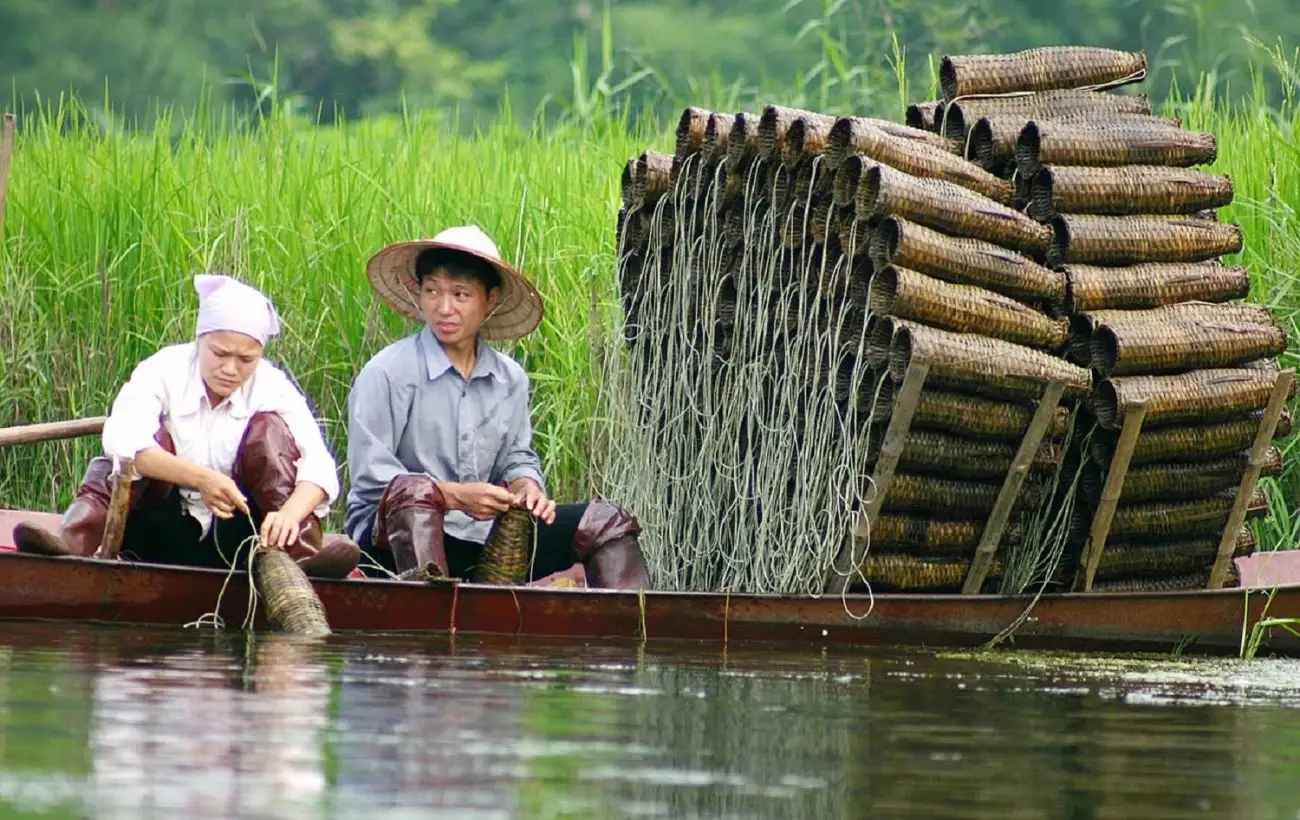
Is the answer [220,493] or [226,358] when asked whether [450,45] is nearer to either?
[226,358]

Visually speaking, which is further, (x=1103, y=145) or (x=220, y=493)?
(x=1103, y=145)

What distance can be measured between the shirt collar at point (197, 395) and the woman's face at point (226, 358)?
1.5 inches

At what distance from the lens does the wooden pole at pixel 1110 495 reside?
7.27 meters

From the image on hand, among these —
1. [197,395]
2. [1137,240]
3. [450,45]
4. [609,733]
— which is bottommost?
[609,733]

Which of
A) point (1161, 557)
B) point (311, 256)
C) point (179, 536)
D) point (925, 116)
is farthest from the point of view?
point (311, 256)

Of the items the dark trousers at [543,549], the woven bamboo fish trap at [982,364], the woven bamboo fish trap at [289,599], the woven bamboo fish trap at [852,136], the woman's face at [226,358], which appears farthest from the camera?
the dark trousers at [543,549]

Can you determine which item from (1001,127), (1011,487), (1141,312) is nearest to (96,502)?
(1011,487)

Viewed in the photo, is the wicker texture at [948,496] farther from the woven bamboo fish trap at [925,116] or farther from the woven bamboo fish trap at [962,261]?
the woven bamboo fish trap at [925,116]

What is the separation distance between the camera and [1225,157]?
10.2 m

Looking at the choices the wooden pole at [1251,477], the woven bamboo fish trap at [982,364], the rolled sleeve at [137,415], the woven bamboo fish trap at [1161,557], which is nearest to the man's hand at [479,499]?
the rolled sleeve at [137,415]

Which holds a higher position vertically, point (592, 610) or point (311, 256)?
point (311, 256)

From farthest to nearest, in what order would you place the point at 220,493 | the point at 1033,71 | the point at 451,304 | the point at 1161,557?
the point at 1033,71 < the point at 1161,557 < the point at 451,304 < the point at 220,493

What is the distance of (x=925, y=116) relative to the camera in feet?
26.6

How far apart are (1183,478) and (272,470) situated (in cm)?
290
